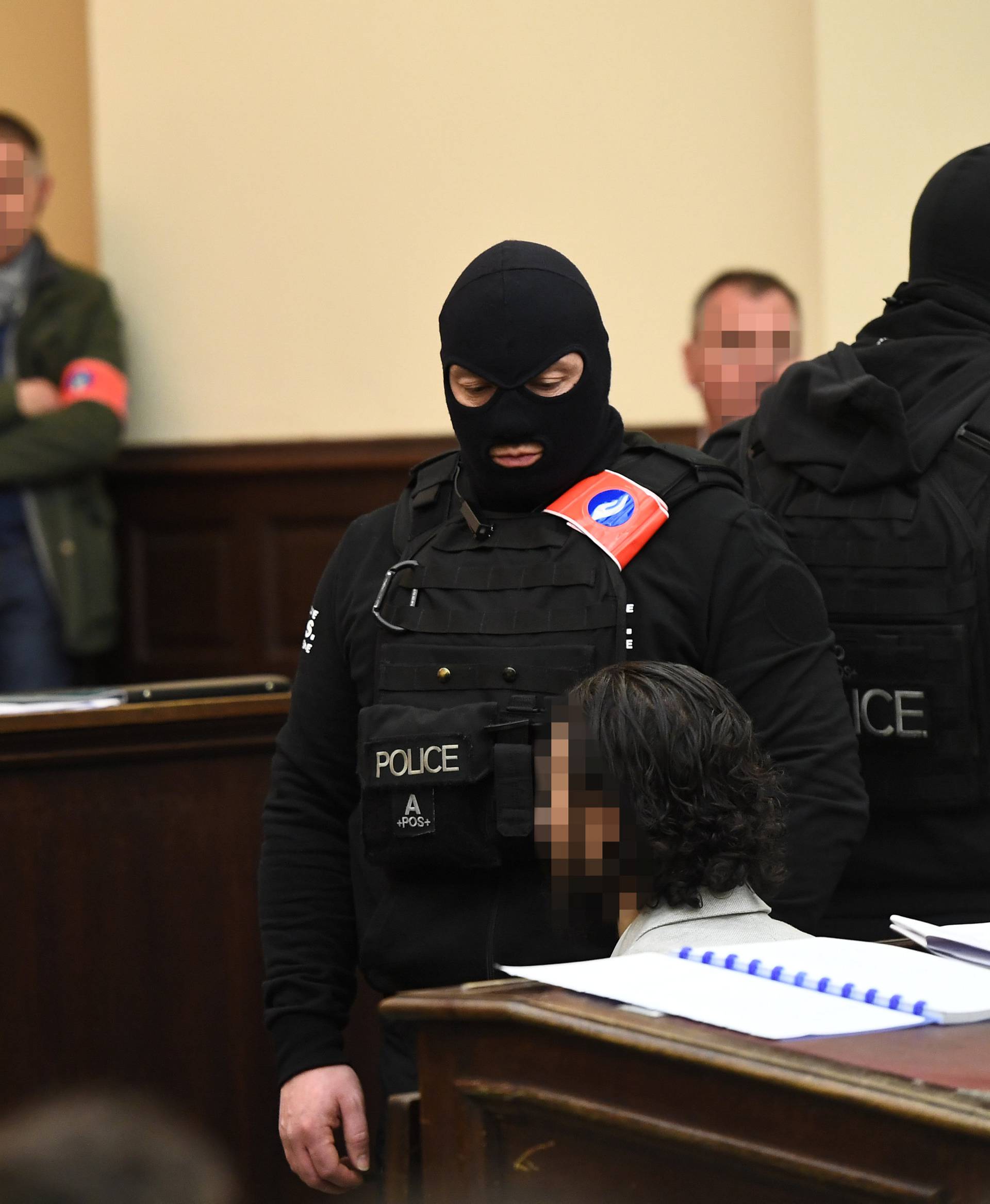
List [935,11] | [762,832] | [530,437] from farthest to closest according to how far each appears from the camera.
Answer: [935,11]
[530,437]
[762,832]

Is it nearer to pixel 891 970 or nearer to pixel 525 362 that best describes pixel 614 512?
pixel 525 362

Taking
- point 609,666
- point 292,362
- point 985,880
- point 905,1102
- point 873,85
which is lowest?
point 985,880

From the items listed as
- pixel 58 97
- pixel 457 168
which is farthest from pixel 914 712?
pixel 58 97

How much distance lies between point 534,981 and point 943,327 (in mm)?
1247

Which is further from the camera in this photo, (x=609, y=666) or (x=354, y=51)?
(x=354, y=51)

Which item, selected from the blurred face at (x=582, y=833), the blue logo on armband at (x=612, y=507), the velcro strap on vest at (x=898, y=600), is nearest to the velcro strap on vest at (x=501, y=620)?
the blue logo on armband at (x=612, y=507)

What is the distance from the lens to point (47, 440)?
191 inches

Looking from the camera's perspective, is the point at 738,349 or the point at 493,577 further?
the point at 738,349

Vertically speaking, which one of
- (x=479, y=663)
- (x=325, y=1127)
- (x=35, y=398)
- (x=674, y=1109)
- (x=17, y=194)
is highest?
(x=17, y=194)

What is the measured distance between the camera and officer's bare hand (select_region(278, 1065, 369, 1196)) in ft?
6.45

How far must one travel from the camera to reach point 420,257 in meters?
5.26

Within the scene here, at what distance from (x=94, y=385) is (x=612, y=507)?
335 centimetres

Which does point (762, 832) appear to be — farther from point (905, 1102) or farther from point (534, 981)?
point (905, 1102)

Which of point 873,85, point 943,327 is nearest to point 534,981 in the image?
point 943,327
